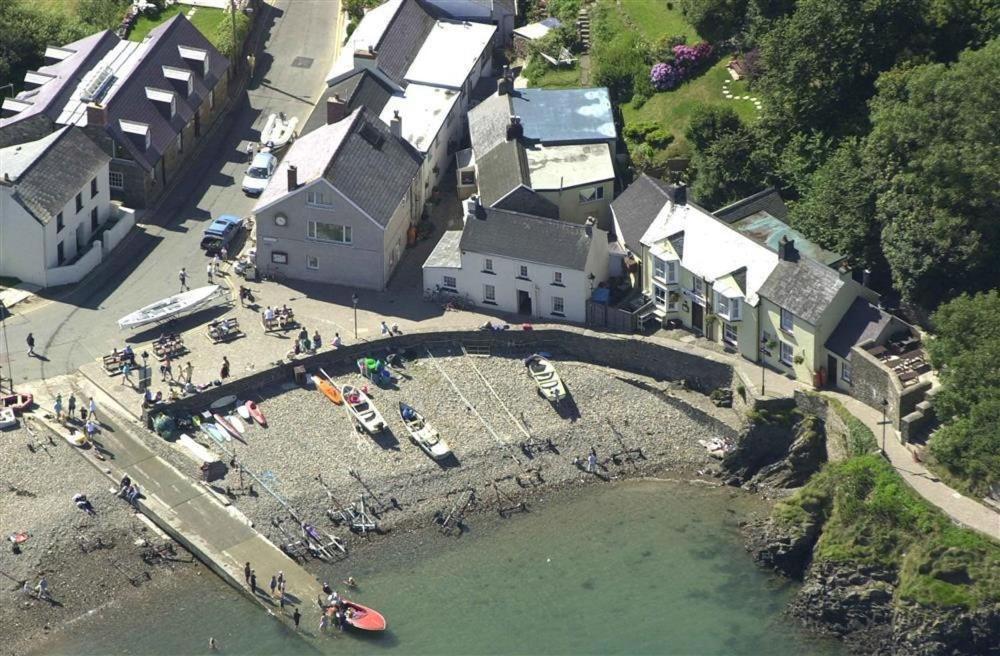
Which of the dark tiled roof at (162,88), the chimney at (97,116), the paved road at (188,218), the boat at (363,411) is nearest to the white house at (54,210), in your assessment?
the chimney at (97,116)

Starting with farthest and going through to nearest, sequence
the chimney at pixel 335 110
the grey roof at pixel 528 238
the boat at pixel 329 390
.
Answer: the chimney at pixel 335 110
the grey roof at pixel 528 238
the boat at pixel 329 390

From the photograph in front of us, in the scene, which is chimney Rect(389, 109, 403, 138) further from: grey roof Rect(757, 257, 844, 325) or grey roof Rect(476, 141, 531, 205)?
grey roof Rect(757, 257, 844, 325)

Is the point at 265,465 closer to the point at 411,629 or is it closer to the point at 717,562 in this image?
the point at 411,629

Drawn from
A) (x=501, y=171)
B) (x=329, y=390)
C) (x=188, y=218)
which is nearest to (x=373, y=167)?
(x=501, y=171)

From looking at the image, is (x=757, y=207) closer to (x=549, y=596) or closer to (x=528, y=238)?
(x=528, y=238)

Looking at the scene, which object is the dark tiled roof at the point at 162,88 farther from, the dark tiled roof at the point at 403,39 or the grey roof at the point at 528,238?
the grey roof at the point at 528,238

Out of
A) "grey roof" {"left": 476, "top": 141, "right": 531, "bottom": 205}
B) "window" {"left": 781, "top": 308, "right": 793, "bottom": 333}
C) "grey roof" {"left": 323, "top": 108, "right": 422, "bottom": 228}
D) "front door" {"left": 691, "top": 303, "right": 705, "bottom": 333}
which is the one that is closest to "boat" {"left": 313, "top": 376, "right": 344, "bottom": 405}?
"grey roof" {"left": 323, "top": 108, "right": 422, "bottom": 228}

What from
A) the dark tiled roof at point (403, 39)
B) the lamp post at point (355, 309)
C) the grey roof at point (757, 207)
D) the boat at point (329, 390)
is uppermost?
the dark tiled roof at point (403, 39)
